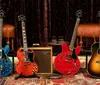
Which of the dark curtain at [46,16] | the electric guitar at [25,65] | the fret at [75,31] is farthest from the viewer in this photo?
the dark curtain at [46,16]

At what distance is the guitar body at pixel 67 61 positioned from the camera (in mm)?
3107

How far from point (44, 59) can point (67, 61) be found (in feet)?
0.92

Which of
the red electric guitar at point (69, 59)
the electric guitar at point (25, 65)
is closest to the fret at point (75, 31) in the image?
the red electric guitar at point (69, 59)

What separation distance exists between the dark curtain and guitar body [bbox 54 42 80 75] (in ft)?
1.08

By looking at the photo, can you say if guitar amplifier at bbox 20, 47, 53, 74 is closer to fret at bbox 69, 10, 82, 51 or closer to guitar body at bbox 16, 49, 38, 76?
guitar body at bbox 16, 49, 38, 76

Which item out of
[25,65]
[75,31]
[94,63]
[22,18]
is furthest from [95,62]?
[22,18]

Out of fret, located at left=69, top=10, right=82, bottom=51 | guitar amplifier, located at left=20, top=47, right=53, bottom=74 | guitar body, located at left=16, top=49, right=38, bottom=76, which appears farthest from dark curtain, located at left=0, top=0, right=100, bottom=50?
guitar body, located at left=16, top=49, right=38, bottom=76

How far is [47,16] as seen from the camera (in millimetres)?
3375

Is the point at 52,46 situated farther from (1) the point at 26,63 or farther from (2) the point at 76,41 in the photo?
(1) the point at 26,63

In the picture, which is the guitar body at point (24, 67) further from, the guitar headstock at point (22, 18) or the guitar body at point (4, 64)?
the guitar headstock at point (22, 18)

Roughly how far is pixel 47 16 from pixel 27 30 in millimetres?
326

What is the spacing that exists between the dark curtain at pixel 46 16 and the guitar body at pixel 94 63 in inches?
16.4

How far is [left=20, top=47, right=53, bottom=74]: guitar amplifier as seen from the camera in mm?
3107

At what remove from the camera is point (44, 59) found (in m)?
3.13
